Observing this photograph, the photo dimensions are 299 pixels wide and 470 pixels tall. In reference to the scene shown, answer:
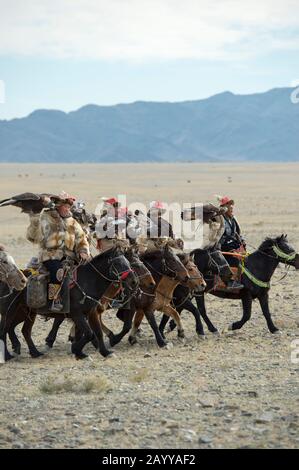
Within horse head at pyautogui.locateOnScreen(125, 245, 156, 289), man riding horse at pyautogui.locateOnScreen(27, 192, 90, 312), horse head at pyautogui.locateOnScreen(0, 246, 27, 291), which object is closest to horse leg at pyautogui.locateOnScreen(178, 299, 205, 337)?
horse head at pyautogui.locateOnScreen(125, 245, 156, 289)

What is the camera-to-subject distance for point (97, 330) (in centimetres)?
1302

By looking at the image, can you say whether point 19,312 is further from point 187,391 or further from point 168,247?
point 187,391

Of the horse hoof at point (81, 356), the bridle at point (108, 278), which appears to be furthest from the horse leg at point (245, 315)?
the horse hoof at point (81, 356)

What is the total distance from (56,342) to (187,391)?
4.40 m

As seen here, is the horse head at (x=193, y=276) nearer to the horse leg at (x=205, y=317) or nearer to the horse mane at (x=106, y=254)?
the horse leg at (x=205, y=317)

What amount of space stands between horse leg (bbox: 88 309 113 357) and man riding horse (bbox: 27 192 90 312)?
0.60 m

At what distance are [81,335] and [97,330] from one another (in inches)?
11.2

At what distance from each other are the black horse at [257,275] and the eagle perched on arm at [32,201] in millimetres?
3149

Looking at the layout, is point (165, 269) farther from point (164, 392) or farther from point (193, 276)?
point (164, 392)

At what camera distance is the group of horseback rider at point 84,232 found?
1274 cm

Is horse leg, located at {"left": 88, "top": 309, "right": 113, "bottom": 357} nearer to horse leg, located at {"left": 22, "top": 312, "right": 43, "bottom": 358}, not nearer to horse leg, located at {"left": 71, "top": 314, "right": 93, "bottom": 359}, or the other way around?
horse leg, located at {"left": 71, "top": 314, "right": 93, "bottom": 359}

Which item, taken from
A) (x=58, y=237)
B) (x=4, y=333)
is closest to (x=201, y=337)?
(x=58, y=237)

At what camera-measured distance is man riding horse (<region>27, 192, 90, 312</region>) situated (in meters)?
12.7
